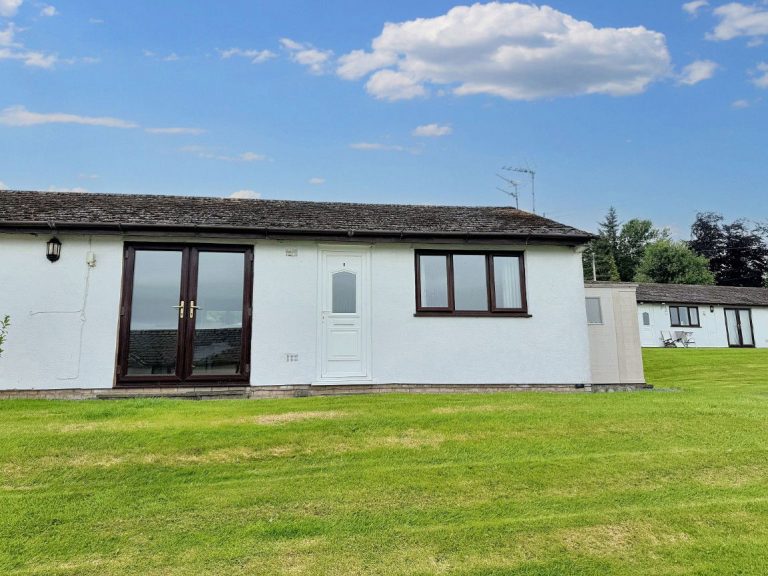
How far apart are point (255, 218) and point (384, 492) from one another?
6939 millimetres

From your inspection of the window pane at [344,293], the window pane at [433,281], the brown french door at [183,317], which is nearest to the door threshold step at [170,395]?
the brown french door at [183,317]

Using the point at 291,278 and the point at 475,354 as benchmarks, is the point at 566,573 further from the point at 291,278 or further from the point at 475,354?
the point at 291,278

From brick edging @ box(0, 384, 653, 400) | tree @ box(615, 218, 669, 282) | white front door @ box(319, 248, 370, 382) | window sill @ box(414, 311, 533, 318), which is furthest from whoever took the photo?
tree @ box(615, 218, 669, 282)

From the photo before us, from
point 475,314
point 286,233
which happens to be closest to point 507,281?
point 475,314

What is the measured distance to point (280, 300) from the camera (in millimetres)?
8781

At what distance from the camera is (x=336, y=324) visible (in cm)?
892

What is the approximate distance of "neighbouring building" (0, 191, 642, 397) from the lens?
26.7 ft

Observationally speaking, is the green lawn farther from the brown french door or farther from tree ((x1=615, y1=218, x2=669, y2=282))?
tree ((x1=615, y1=218, x2=669, y2=282))

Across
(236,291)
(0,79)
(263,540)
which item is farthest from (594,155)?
(0,79)

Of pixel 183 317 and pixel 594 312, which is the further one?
pixel 594 312

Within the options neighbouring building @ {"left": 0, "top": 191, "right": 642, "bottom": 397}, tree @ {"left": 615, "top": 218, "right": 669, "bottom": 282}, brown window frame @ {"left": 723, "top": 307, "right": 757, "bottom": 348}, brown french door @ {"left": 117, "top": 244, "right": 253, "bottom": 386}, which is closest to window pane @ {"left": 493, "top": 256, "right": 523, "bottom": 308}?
neighbouring building @ {"left": 0, "top": 191, "right": 642, "bottom": 397}

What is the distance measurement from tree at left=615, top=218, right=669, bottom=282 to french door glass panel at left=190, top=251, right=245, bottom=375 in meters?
59.2

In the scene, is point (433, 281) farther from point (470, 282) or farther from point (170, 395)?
point (170, 395)

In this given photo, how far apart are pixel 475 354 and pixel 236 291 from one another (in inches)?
196
